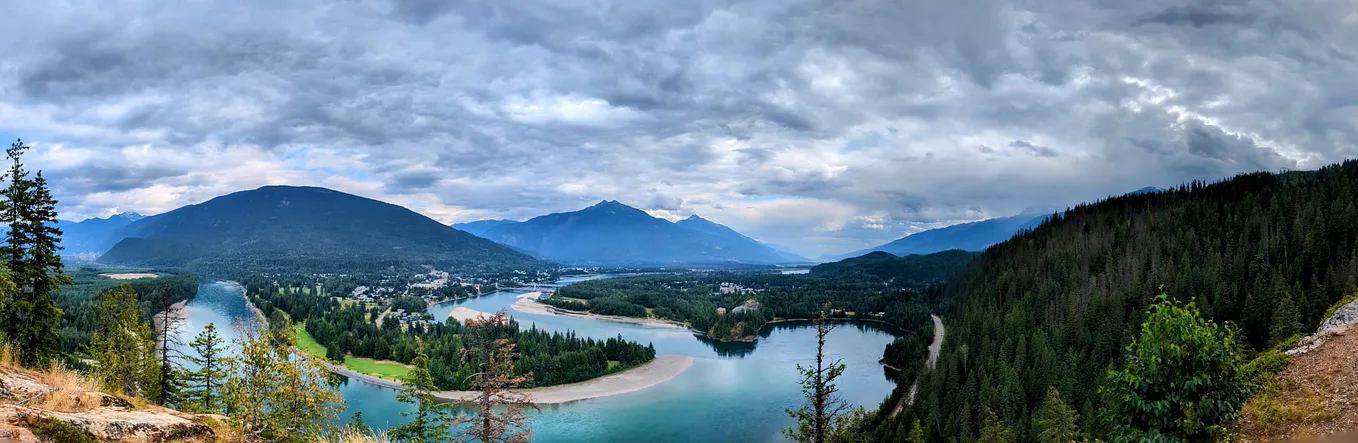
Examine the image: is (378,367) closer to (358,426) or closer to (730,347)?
(730,347)

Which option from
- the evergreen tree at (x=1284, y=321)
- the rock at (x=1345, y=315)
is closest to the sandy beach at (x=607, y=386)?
the rock at (x=1345, y=315)

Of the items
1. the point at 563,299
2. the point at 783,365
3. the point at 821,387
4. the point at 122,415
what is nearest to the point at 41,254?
the point at 122,415

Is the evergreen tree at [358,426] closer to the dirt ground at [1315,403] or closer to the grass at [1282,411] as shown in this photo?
the dirt ground at [1315,403]

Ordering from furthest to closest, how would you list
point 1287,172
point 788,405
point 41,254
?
A: point 1287,172, point 788,405, point 41,254

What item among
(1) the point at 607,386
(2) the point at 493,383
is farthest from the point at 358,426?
(1) the point at 607,386

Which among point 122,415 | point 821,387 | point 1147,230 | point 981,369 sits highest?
point 1147,230

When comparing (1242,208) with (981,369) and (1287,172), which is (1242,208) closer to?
(1287,172)
